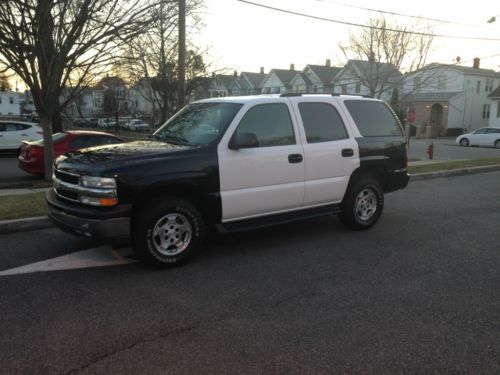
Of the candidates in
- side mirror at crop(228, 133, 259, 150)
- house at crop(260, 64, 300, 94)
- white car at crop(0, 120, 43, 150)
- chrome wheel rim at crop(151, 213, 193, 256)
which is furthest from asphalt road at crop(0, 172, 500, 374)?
house at crop(260, 64, 300, 94)

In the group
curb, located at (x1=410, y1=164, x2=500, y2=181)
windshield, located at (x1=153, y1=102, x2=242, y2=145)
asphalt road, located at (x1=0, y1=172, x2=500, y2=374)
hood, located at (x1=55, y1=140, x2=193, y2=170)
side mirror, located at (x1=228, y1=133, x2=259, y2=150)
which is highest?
windshield, located at (x1=153, y1=102, x2=242, y2=145)

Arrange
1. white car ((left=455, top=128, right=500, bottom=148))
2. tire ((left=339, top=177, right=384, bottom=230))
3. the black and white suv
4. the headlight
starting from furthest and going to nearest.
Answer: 1. white car ((left=455, top=128, right=500, bottom=148))
2. tire ((left=339, top=177, right=384, bottom=230))
3. the black and white suv
4. the headlight

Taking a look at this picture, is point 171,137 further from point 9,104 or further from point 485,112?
point 9,104

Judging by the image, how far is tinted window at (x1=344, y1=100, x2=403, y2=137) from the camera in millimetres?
6898

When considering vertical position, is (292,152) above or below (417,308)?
above

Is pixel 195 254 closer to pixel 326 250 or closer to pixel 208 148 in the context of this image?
pixel 208 148

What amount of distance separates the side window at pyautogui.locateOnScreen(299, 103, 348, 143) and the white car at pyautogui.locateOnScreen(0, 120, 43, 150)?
603 inches

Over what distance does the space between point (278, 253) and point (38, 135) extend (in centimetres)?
1610

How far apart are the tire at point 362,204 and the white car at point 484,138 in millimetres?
27501

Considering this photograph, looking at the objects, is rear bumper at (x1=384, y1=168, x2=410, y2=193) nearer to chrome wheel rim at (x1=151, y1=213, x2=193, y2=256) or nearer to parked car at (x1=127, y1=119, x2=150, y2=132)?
chrome wheel rim at (x1=151, y1=213, x2=193, y2=256)

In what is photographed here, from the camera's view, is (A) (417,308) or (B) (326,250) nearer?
(A) (417,308)

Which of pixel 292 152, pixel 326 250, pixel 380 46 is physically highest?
pixel 380 46

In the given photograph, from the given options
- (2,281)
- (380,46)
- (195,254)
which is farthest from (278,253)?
(380,46)

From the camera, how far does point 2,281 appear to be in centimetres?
478
